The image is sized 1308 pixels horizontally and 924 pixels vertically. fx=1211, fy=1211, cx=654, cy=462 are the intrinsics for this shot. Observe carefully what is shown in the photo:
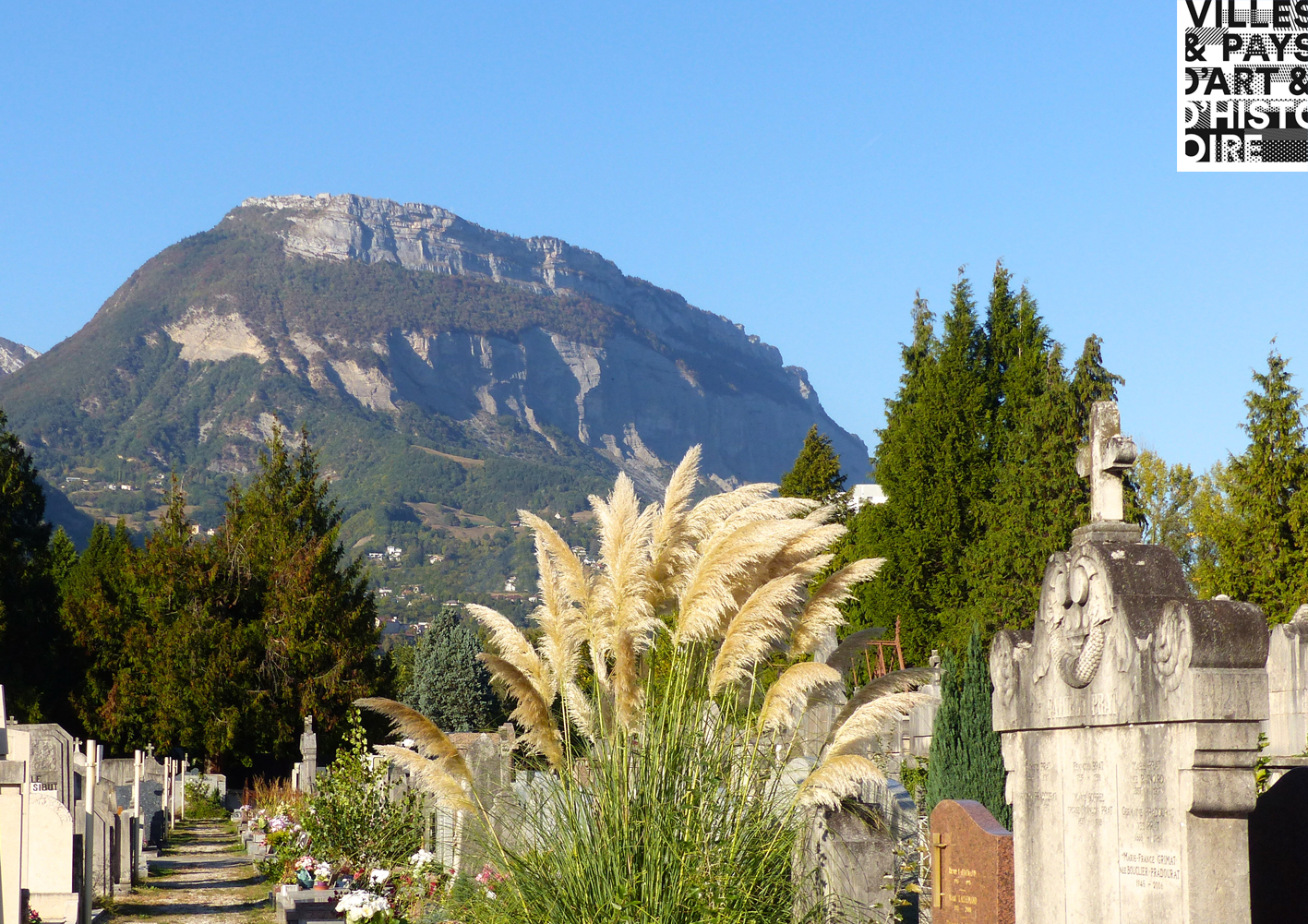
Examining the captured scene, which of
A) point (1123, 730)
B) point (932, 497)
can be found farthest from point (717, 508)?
point (932, 497)

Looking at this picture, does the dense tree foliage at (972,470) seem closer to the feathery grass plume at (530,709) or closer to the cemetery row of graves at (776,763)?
the cemetery row of graves at (776,763)

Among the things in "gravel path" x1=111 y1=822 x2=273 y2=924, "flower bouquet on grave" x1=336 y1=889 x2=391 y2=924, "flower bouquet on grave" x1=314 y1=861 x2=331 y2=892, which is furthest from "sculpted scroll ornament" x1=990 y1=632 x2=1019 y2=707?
"gravel path" x1=111 y1=822 x2=273 y2=924

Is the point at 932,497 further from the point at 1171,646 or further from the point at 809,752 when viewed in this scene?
the point at 1171,646

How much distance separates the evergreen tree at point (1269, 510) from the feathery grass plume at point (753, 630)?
62.0 feet

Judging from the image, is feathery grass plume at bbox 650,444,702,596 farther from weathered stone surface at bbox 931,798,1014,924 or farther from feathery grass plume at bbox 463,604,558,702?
weathered stone surface at bbox 931,798,1014,924

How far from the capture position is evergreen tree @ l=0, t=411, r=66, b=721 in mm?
31969

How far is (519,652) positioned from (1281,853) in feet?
13.8

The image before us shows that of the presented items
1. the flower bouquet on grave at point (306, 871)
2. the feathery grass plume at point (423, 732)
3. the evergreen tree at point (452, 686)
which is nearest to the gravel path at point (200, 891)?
the flower bouquet on grave at point (306, 871)

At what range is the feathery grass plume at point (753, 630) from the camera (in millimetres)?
6625

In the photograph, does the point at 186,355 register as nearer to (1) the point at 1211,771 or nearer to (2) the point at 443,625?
(2) the point at 443,625

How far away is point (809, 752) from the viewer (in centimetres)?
744

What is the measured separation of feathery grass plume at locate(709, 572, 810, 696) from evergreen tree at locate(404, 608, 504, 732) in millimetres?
32258

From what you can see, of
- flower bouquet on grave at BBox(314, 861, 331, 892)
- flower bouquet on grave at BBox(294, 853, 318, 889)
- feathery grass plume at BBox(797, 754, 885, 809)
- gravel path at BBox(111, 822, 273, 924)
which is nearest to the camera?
feathery grass plume at BBox(797, 754, 885, 809)

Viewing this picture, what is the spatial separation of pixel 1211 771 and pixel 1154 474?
126ft
